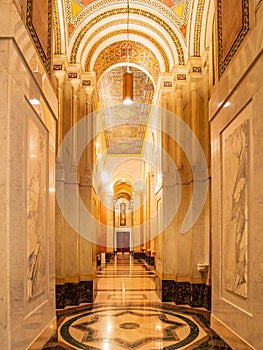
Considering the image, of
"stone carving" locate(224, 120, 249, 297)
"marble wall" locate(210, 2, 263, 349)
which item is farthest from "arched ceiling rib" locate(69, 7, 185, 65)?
"stone carving" locate(224, 120, 249, 297)

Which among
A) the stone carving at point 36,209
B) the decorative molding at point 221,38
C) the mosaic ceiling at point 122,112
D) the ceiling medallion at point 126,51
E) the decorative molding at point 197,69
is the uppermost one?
the ceiling medallion at point 126,51

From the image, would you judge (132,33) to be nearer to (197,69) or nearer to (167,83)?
(167,83)

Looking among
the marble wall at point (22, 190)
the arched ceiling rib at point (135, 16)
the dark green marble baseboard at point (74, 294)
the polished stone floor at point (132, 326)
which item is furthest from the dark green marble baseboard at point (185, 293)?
the arched ceiling rib at point (135, 16)

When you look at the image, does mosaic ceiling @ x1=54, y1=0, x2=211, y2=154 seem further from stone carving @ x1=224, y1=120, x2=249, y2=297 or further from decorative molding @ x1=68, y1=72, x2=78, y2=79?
stone carving @ x1=224, y1=120, x2=249, y2=297

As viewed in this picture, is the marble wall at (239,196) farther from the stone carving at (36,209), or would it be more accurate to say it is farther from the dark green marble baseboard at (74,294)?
the dark green marble baseboard at (74,294)

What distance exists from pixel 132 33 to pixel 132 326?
24.9ft

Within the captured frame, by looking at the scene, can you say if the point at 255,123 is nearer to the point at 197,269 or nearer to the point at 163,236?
the point at 197,269

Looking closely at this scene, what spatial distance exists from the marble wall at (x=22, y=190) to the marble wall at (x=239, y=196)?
1.75m

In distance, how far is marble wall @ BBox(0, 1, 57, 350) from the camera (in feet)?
9.29

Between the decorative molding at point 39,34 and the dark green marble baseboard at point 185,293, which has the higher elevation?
the decorative molding at point 39,34

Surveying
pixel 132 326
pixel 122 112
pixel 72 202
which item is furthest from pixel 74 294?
pixel 122 112

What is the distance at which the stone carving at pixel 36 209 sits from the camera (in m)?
3.50

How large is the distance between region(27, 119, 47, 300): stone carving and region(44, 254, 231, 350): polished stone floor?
0.81 metres

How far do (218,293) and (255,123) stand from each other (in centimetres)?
191
